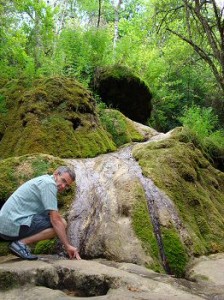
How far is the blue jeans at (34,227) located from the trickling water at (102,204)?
1.19m

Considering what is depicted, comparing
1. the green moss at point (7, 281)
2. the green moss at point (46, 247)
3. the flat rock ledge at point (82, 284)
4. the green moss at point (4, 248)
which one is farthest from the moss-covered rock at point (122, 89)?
the green moss at point (7, 281)

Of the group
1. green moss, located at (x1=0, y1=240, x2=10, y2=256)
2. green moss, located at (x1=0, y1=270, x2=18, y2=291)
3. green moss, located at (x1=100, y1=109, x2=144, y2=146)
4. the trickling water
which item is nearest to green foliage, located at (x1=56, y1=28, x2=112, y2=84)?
green moss, located at (x1=100, y1=109, x2=144, y2=146)

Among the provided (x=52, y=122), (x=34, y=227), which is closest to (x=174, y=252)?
(x=34, y=227)

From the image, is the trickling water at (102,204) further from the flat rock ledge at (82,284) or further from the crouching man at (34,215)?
the flat rock ledge at (82,284)

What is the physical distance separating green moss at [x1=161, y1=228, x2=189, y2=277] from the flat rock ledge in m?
0.92

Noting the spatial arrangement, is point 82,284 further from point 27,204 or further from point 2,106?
point 2,106

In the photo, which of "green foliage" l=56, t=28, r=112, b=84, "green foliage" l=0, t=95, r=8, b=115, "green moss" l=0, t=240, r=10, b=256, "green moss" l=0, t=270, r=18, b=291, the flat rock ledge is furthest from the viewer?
"green foliage" l=56, t=28, r=112, b=84

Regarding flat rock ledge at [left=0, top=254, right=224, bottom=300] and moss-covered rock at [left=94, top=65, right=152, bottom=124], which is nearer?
flat rock ledge at [left=0, top=254, right=224, bottom=300]

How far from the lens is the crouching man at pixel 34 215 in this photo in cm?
457

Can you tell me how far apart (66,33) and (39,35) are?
110 cm

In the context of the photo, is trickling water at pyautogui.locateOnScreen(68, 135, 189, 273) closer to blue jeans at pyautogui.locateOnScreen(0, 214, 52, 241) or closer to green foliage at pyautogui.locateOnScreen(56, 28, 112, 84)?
blue jeans at pyautogui.locateOnScreen(0, 214, 52, 241)

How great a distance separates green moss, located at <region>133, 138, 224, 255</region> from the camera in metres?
6.54

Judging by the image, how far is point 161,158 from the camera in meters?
7.77

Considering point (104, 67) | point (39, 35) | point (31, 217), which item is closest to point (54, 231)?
point (31, 217)
